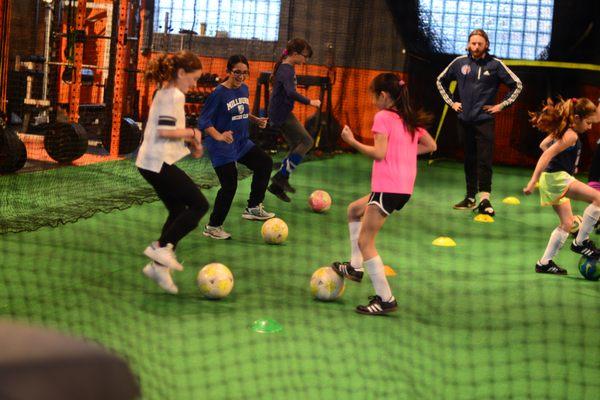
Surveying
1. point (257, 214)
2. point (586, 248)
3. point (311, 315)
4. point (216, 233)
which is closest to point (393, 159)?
point (311, 315)

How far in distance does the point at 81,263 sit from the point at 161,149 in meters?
1.23

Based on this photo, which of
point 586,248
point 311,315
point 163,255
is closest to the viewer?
point 311,315

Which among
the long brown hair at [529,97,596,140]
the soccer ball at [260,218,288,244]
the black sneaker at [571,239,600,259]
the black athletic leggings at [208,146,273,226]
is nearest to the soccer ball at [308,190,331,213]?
the black athletic leggings at [208,146,273,226]

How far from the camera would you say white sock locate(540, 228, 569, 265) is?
648cm

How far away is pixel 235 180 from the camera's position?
730 cm

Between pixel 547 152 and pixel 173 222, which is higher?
pixel 547 152

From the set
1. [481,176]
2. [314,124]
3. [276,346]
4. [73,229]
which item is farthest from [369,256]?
[314,124]

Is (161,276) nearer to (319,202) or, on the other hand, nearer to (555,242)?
(555,242)

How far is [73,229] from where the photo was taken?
7199mm

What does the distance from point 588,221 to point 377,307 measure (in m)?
2.75

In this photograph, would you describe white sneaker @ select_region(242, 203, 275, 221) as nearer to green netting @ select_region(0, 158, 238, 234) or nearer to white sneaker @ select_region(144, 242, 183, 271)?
green netting @ select_region(0, 158, 238, 234)

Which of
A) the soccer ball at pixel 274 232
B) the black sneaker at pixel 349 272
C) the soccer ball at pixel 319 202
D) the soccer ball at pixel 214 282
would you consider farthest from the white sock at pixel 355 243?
the soccer ball at pixel 319 202

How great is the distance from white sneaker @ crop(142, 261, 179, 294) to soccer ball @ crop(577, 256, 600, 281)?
10.2 feet

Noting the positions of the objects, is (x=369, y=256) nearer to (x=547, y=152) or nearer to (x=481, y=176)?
(x=547, y=152)
